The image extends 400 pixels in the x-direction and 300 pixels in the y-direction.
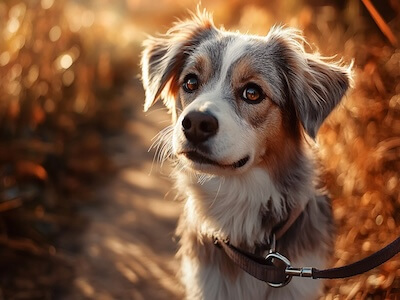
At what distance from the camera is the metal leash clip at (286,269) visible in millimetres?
2477

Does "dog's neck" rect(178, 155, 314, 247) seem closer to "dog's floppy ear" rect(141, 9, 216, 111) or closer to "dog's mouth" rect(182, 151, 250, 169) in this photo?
"dog's mouth" rect(182, 151, 250, 169)

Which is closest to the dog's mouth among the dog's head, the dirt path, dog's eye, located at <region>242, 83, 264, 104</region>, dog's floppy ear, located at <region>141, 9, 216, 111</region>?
the dog's head

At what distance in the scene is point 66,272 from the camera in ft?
13.9

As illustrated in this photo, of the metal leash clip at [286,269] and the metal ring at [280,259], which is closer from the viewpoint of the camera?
the metal leash clip at [286,269]

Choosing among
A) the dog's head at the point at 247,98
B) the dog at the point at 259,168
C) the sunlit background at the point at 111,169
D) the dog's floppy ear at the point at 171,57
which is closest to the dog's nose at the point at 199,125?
the dog's head at the point at 247,98

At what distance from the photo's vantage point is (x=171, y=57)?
326cm

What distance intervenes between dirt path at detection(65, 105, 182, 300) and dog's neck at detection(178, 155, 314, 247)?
1219 mm

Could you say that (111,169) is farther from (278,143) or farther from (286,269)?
(286,269)

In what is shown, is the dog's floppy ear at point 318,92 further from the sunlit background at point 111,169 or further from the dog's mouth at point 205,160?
the dog's mouth at point 205,160

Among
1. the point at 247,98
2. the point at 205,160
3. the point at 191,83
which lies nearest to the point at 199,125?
the point at 205,160

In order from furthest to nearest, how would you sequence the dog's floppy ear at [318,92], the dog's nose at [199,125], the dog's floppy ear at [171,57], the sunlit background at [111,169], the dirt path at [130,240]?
the dirt path at [130,240] → the sunlit background at [111,169] → the dog's floppy ear at [171,57] → the dog's floppy ear at [318,92] → the dog's nose at [199,125]

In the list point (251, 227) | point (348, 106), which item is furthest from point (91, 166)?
point (251, 227)

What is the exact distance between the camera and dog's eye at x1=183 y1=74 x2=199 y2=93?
9.84 ft

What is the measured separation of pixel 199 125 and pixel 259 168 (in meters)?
0.52
